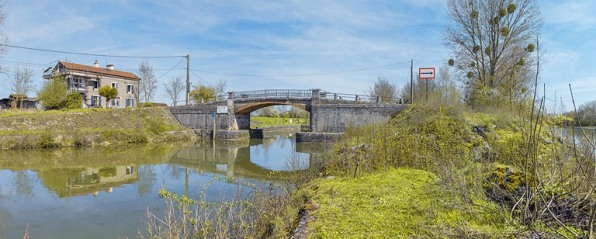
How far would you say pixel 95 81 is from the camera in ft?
134

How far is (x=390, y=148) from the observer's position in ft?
23.4

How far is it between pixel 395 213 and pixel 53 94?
32213 millimetres

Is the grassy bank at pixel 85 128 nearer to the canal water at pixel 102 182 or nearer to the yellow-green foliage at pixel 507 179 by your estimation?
the canal water at pixel 102 182

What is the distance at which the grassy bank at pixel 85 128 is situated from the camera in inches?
746

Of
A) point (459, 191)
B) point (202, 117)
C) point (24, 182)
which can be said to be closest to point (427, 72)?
point (459, 191)

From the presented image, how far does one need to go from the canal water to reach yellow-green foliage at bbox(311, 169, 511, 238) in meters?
1.72

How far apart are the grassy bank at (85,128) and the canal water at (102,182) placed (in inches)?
51.6

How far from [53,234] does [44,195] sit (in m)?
3.77

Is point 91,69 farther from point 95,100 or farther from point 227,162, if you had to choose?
point 227,162

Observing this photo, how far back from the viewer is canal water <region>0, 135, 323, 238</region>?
Answer: 6.56 m

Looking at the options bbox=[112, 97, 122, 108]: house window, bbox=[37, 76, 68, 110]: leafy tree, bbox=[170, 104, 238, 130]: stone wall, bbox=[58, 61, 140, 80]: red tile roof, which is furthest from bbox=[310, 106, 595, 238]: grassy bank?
bbox=[58, 61, 140, 80]: red tile roof

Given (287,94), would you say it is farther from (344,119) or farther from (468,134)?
(468,134)

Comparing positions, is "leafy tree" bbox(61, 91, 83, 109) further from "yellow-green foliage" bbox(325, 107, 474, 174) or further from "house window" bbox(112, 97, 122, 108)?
"yellow-green foliage" bbox(325, 107, 474, 174)

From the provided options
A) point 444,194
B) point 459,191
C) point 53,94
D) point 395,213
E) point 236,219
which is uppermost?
point 53,94
